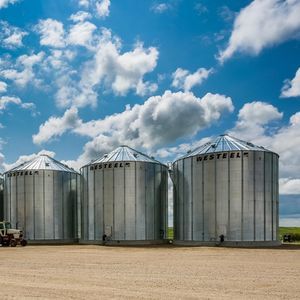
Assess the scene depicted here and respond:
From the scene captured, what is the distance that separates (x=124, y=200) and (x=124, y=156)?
19.3 feet

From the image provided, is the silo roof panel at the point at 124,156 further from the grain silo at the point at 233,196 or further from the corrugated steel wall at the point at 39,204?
the grain silo at the point at 233,196

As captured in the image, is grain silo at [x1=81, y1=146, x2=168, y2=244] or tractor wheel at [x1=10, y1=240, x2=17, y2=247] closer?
tractor wheel at [x1=10, y1=240, x2=17, y2=247]

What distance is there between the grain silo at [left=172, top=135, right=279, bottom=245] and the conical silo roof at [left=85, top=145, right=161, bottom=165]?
8036mm

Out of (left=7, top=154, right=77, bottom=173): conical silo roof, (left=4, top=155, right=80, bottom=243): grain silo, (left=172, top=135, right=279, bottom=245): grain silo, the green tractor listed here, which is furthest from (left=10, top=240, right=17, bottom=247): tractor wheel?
(left=172, top=135, right=279, bottom=245): grain silo

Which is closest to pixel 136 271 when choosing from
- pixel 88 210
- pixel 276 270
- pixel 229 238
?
pixel 276 270

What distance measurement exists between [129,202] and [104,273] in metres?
30.0

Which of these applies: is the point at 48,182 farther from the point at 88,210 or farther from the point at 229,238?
the point at 229,238

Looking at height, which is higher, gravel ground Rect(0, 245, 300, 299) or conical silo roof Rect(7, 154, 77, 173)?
conical silo roof Rect(7, 154, 77, 173)

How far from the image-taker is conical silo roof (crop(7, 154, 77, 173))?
62.6m

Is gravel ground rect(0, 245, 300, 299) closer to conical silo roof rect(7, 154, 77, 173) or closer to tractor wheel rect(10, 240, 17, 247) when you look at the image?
tractor wheel rect(10, 240, 17, 247)

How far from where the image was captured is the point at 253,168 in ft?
162

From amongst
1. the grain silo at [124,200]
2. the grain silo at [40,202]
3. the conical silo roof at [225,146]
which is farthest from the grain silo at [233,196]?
the grain silo at [40,202]

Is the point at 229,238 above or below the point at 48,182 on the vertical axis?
below

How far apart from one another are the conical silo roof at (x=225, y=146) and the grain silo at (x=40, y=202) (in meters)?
19.1
